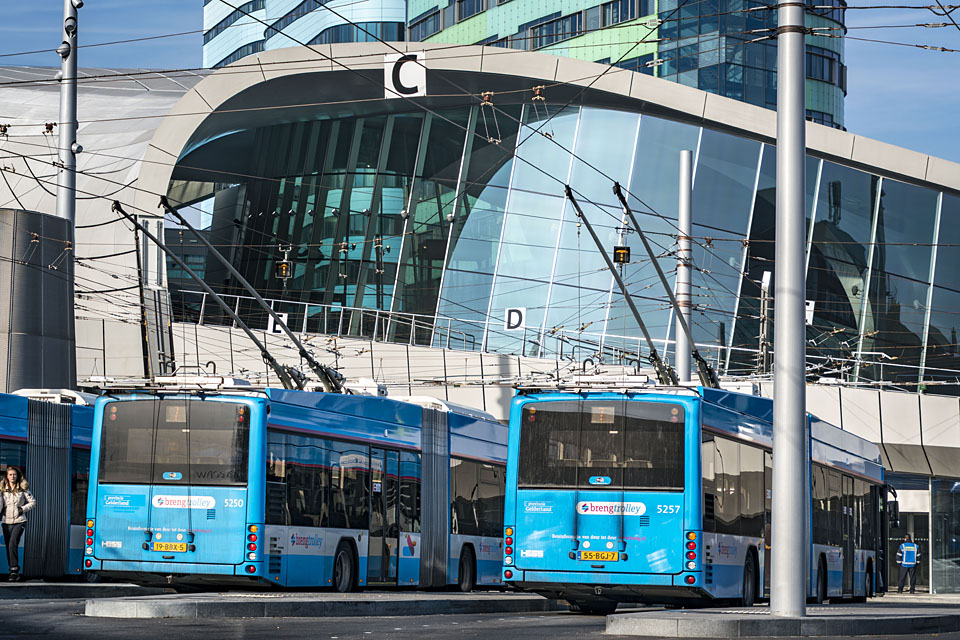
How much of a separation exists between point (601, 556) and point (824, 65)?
6309 cm

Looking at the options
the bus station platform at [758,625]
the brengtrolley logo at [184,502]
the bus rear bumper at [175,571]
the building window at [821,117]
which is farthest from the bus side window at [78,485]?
the building window at [821,117]

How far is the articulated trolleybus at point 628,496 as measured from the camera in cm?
1585

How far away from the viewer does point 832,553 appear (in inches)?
878

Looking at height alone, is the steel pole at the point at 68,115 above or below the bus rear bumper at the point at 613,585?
above

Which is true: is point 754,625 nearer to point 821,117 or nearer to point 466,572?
point 466,572

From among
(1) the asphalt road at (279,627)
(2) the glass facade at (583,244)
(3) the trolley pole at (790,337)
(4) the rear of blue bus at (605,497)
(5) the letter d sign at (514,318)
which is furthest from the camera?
(5) the letter d sign at (514,318)

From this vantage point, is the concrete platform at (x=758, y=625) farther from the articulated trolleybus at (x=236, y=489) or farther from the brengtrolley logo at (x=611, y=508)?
the articulated trolleybus at (x=236, y=489)

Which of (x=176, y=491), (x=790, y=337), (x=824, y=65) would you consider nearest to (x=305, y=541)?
(x=176, y=491)

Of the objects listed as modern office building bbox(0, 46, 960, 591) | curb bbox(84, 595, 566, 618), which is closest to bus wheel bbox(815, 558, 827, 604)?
curb bbox(84, 595, 566, 618)

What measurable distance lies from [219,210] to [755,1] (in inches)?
1099

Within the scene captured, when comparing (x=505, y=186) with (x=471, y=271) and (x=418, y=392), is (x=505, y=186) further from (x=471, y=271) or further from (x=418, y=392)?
(x=418, y=392)

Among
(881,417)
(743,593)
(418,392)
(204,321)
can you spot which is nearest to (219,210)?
(204,321)

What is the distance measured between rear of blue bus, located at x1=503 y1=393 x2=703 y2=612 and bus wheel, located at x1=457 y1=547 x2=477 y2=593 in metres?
5.12

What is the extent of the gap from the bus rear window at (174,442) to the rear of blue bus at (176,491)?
0.04 feet
